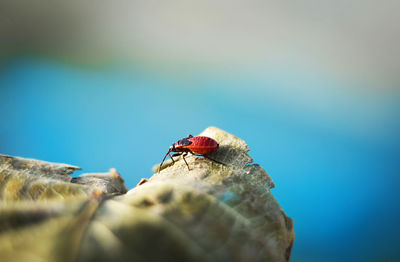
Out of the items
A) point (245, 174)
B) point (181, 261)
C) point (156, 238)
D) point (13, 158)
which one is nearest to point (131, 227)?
point (156, 238)

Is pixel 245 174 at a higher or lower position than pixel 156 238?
higher

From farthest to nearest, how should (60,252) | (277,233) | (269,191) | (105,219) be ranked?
(269,191) < (277,233) < (105,219) < (60,252)

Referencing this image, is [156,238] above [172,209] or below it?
below

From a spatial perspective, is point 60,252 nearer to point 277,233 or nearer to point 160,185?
point 160,185

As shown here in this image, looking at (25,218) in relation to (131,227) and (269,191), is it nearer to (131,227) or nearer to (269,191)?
(131,227)

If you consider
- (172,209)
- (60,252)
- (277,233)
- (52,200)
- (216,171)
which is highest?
(216,171)

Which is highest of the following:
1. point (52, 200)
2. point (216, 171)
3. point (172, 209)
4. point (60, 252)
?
point (216, 171)

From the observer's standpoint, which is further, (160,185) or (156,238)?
(160,185)

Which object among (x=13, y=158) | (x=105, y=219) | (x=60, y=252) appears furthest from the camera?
(x=13, y=158)

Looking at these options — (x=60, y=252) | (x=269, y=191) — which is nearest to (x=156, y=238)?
(x=60, y=252)
